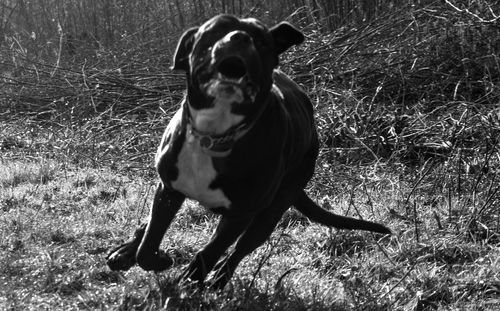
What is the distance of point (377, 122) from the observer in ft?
22.3

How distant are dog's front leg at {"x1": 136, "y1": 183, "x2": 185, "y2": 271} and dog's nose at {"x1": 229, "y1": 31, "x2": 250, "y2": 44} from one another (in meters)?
0.75

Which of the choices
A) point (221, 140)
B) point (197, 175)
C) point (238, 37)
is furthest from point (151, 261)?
point (238, 37)

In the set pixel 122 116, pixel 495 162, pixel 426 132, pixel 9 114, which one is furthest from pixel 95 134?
pixel 495 162

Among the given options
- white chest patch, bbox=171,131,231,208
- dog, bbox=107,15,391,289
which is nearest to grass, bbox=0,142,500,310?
dog, bbox=107,15,391,289

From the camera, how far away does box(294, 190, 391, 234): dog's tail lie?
4.39 metres

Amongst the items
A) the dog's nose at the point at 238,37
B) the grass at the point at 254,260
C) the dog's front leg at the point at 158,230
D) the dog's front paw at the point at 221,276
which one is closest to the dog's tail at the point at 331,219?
the grass at the point at 254,260

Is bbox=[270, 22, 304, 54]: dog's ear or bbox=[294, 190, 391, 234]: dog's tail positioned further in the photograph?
bbox=[294, 190, 391, 234]: dog's tail

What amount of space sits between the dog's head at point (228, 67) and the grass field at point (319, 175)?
0.73m

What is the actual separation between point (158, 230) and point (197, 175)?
323 mm

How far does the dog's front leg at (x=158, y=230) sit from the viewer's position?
3682mm

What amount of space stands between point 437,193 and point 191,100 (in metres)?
2.59

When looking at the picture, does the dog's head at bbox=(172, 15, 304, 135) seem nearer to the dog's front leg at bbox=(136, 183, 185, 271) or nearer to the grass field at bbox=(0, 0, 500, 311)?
the dog's front leg at bbox=(136, 183, 185, 271)

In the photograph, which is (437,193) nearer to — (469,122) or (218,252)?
(469,122)

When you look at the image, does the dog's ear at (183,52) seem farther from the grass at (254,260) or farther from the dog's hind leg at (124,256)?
the grass at (254,260)
